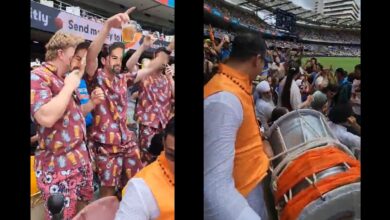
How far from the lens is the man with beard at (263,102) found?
4078 mm

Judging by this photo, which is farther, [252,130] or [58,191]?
[252,130]

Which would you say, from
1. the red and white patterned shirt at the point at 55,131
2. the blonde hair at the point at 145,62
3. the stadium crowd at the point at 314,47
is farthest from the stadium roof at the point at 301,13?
the red and white patterned shirt at the point at 55,131

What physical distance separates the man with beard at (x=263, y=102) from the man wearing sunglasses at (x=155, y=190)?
689 mm

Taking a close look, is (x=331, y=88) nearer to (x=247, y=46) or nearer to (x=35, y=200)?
(x=247, y=46)

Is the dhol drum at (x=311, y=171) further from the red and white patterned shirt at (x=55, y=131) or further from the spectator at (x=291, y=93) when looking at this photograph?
the red and white patterned shirt at (x=55, y=131)

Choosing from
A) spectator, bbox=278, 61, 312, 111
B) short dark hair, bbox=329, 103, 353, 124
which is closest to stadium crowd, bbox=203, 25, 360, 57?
spectator, bbox=278, 61, 312, 111

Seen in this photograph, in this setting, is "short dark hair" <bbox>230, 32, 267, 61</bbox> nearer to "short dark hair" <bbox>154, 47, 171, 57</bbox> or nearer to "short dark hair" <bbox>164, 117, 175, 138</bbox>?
"short dark hair" <bbox>154, 47, 171, 57</bbox>

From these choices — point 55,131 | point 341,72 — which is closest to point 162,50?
point 55,131

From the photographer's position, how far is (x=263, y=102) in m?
4.08

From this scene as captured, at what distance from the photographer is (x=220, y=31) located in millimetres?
4000
